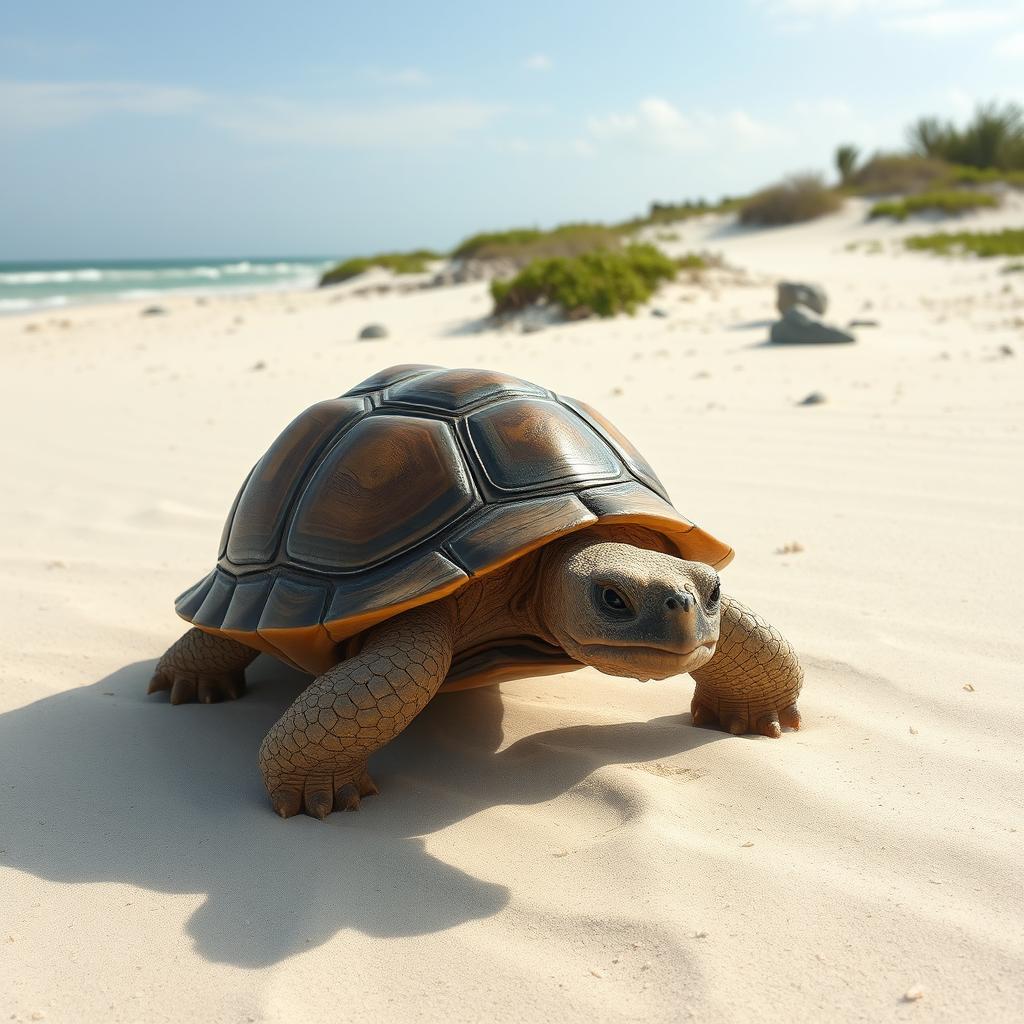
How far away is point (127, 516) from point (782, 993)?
3993mm

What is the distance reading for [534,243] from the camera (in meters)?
22.5

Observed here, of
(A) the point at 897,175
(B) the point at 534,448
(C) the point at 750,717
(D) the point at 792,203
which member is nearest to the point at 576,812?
(C) the point at 750,717

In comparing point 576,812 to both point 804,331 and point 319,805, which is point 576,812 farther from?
point 804,331

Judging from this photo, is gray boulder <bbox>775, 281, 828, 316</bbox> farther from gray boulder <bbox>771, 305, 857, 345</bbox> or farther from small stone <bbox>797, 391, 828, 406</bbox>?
small stone <bbox>797, 391, 828, 406</bbox>

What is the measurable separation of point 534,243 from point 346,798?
21.2 meters

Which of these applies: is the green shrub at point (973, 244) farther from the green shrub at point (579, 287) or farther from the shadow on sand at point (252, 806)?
the shadow on sand at point (252, 806)

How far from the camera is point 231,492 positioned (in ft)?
16.8

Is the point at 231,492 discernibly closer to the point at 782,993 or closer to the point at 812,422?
the point at 812,422

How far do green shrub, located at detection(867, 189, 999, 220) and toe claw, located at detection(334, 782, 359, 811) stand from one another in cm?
2800

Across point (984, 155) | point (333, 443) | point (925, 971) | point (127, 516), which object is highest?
point (984, 155)

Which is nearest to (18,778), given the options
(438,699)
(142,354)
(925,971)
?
(438,699)

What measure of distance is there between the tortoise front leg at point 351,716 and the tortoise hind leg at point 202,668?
0.68m

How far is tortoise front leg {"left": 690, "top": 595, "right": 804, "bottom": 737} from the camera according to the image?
2521 millimetres

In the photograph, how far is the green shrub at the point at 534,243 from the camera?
19922 millimetres
